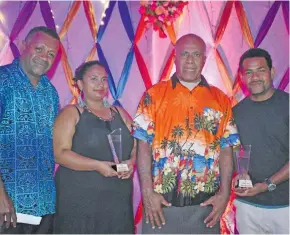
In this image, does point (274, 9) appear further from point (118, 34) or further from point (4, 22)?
point (4, 22)

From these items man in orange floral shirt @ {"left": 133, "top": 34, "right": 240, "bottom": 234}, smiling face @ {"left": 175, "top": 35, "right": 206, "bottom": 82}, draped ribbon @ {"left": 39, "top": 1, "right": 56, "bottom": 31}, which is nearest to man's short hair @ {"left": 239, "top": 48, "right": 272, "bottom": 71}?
smiling face @ {"left": 175, "top": 35, "right": 206, "bottom": 82}

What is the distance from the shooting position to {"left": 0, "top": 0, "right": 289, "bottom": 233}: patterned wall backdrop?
3246mm

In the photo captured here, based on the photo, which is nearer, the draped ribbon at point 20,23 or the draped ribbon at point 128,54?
the draped ribbon at point 20,23

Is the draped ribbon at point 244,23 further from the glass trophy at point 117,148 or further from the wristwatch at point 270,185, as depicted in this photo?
the glass trophy at point 117,148

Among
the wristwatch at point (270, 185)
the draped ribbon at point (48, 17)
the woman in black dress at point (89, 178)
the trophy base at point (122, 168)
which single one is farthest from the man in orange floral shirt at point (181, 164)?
the draped ribbon at point (48, 17)

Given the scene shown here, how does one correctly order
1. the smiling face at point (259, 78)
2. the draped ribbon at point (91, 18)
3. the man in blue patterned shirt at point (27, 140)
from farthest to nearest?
1. the draped ribbon at point (91, 18)
2. the smiling face at point (259, 78)
3. the man in blue patterned shirt at point (27, 140)

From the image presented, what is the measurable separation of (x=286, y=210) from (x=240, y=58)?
4.27 ft

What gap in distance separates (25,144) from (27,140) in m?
0.03

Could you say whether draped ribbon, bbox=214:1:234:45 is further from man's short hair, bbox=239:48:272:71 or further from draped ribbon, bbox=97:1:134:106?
draped ribbon, bbox=97:1:134:106

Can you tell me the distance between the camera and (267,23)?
134 inches

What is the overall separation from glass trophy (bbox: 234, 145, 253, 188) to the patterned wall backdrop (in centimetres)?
64

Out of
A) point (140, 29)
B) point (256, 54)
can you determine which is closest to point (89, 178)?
point (140, 29)

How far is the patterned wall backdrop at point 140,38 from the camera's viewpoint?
128 inches

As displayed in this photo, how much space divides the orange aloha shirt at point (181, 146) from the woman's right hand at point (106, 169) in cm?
27
